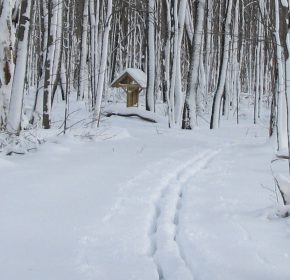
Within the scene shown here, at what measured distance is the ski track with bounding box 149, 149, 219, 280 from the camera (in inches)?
129

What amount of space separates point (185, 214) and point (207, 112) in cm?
2016

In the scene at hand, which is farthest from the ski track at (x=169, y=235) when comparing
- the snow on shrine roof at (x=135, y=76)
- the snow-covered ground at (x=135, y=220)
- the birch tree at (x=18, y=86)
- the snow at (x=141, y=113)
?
the snow on shrine roof at (x=135, y=76)

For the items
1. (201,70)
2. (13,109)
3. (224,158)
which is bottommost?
(224,158)

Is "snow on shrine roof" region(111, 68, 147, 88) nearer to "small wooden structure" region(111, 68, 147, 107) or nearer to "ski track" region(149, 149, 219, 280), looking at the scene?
"small wooden structure" region(111, 68, 147, 107)

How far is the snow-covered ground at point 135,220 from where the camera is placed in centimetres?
333

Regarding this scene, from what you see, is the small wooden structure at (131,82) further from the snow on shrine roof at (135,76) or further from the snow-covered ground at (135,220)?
the snow-covered ground at (135,220)

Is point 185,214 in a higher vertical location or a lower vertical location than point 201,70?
lower

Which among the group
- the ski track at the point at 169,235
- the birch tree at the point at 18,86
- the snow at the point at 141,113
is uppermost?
the birch tree at the point at 18,86

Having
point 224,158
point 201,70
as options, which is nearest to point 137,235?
point 224,158

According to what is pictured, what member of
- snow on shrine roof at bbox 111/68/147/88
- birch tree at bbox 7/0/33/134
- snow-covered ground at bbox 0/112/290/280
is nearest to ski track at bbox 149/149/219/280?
snow-covered ground at bbox 0/112/290/280

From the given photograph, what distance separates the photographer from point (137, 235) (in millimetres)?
4035

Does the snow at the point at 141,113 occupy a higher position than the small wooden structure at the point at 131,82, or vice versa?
the small wooden structure at the point at 131,82

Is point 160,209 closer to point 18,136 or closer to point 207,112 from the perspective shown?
point 18,136

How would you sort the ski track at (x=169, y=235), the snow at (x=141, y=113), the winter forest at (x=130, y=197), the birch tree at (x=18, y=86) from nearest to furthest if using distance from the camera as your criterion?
the ski track at (x=169, y=235)
the winter forest at (x=130, y=197)
the birch tree at (x=18, y=86)
the snow at (x=141, y=113)
